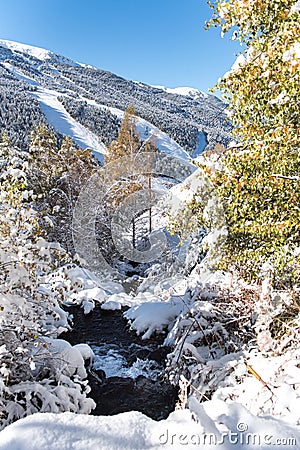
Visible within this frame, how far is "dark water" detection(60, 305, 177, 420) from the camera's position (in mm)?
6742

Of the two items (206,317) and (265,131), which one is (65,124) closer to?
(206,317)

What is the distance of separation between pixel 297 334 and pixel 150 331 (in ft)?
19.1

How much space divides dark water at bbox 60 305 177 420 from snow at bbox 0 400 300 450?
15.3 feet

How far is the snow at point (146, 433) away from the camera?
1977mm

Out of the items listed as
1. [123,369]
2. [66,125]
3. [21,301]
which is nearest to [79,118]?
[66,125]

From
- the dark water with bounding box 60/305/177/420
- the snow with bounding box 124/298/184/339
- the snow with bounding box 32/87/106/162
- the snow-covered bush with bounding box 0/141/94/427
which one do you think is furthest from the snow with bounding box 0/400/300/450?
the snow with bounding box 32/87/106/162

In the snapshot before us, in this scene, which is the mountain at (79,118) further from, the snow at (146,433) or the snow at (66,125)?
the snow at (146,433)

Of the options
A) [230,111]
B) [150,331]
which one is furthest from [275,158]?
[150,331]

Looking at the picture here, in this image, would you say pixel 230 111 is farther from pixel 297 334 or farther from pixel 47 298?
pixel 47 298

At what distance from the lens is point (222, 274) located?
9.26m

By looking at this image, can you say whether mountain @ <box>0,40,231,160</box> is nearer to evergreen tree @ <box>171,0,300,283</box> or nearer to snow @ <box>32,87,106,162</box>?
snow @ <box>32,87,106,162</box>

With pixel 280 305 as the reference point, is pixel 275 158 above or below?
above

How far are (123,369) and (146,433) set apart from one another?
658 centimetres

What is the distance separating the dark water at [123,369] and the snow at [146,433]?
15.3 feet
